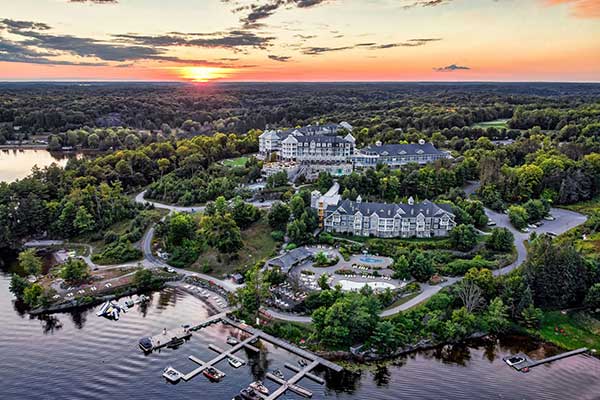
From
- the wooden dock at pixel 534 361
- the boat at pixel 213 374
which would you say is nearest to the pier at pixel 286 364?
the boat at pixel 213 374

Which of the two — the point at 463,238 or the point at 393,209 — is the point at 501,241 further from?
the point at 393,209

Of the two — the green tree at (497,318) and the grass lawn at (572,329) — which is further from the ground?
the green tree at (497,318)

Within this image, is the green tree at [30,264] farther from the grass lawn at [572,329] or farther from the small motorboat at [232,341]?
the grass lawn at [572,329]

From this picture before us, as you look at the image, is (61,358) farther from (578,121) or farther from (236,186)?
(578,121)

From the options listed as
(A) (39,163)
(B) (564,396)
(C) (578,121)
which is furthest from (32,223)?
(C) (578,121)

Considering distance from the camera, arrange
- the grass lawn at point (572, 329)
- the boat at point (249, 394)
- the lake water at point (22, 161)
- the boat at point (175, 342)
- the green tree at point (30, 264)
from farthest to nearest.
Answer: the lake water at point (22, 161)
the green tree at point (30, 264)
the boat at point (175, 342)
the grass lawn at point (572, 329)
the boat at point (249, 394)
